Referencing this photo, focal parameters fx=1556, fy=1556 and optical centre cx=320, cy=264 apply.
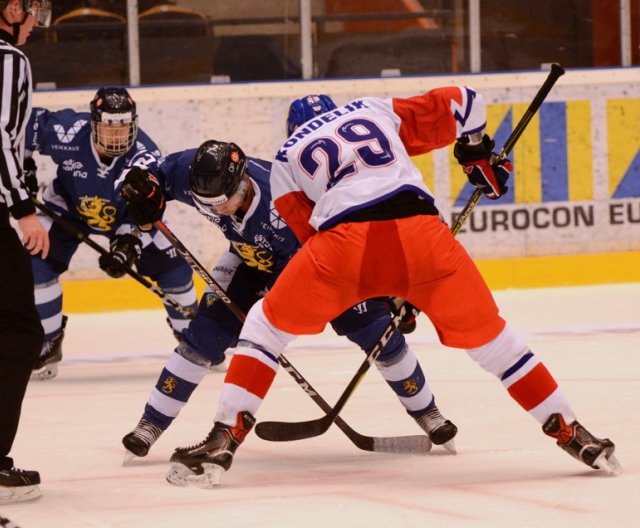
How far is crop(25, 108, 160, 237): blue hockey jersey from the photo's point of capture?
5.56m

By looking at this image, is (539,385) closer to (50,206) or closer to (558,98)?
(50,206)

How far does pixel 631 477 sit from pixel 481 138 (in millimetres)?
893

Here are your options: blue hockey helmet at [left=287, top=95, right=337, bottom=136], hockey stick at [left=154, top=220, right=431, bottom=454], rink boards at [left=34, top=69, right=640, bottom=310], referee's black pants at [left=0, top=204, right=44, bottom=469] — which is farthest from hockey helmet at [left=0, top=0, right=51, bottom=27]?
rink boards at [left=34, top=69, right=640, bottom=310]

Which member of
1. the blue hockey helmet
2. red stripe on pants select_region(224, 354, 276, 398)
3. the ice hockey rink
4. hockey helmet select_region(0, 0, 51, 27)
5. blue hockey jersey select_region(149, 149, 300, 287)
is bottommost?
the ice hockey rink

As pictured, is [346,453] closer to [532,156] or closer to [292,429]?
[292,429]

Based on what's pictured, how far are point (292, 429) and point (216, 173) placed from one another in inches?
26.1

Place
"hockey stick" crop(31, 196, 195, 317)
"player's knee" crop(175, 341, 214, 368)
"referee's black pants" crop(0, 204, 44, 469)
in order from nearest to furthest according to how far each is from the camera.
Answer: "referee's black pants" crop(0, 204, 44, 469)
"player's knee" crop(175, 341, 214, 368)
"hockey stick" crop(31, 196, 195, 317)

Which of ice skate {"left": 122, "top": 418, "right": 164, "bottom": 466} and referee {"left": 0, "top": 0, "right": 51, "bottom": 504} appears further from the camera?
ice skate {"left": 122, "top": 418, "right": 164, "bottom": 466}

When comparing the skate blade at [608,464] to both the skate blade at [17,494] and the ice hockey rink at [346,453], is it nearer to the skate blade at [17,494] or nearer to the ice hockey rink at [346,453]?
the ice hockey rink at [346,453]

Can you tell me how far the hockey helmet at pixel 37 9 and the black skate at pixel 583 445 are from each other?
1.47 metres

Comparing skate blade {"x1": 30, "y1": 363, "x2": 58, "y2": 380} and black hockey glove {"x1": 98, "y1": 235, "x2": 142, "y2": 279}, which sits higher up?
black hockey glove {"x1": 98, "y1": 235, "x2": 142, "y2": 279}

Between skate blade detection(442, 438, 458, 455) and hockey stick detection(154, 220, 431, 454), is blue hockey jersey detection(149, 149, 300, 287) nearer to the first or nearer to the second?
hockey stick detection(154, 220, 431, 454)

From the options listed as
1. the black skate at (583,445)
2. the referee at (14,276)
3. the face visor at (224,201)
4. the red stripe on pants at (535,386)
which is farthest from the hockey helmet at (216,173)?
the black skate at (583,445)

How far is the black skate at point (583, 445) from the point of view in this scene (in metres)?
3.44
